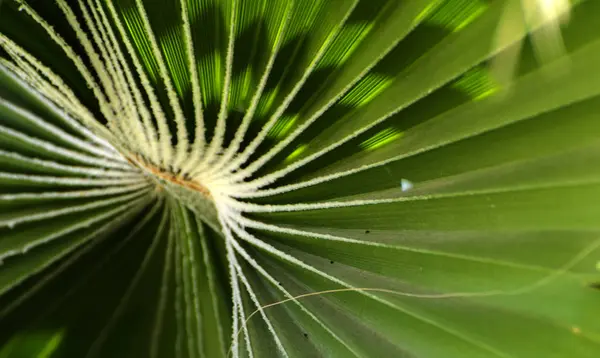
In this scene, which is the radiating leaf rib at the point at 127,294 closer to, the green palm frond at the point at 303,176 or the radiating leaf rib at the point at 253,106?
the green palm frond at the point at 303,176

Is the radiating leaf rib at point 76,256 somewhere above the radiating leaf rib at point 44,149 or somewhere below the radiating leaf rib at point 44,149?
below

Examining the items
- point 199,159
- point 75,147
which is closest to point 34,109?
point 75,147

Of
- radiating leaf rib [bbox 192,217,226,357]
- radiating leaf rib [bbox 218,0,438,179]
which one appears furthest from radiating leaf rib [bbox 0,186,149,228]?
radiating leaf rib [bbox 218,0,438,179]

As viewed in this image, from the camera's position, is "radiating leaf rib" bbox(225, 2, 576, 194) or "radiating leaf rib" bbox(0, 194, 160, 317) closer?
"radiating leaf rib" bbox(225, 2, 576, 194)

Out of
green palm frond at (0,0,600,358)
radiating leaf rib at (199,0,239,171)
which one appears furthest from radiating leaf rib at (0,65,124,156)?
radiating leaf rib at (199,0,239,171)

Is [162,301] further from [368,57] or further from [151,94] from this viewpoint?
[368,57]

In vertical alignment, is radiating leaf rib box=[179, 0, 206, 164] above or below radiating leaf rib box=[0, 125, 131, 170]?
above

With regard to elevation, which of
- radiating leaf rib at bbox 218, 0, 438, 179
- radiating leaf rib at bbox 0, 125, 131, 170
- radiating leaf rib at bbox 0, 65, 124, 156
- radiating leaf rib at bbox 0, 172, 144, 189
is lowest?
radiating leaf rib at bbox 0, 172, 144, 189

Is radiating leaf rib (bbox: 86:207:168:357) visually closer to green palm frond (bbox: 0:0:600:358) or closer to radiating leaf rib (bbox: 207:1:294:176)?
green palm frond (bbox: 0:0:600:358)

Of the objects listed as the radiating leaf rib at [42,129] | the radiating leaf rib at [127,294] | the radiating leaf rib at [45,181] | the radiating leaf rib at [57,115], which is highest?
the radiating leaf rib at [57,115]

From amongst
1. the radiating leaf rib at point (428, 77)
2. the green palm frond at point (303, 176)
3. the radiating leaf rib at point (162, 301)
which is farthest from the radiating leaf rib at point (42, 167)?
the radiating leaf rib at point (428, 77)

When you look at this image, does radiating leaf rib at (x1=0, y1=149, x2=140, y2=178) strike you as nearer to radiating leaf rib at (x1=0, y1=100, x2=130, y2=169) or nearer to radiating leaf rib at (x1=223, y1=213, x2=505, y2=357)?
radiating leaf rib at (x1=0, y1=100, x2=130, y2=169)
